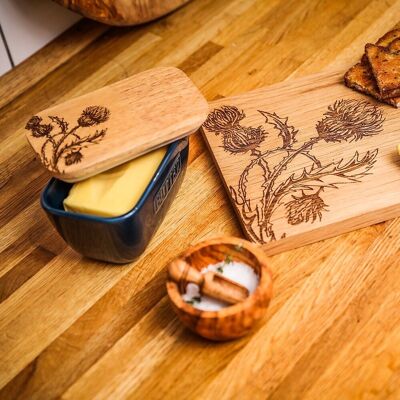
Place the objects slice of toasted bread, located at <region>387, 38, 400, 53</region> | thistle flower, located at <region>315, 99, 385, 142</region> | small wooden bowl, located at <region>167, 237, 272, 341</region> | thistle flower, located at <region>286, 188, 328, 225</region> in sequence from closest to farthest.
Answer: small wooden bowl, located at <region>167, 237, 272, 341</region> → thistle flower, located at <region>286, 188, 328, 225</region> → thistle flower, located at <region>315, 99, 385, 142</region> → slice of toasted bread, located at <region>387, 38, 400, 53</region>

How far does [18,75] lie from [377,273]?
98 cm

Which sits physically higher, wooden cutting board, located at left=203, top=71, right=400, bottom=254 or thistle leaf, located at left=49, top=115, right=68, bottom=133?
thistle leaf, located at left=49, top=115, right=68, bottom=133

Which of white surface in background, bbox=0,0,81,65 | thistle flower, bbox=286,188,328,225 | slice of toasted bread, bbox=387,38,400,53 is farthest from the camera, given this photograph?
white surface in background, bbox=0,0,81,65

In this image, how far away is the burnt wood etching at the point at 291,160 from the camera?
3.83 feet

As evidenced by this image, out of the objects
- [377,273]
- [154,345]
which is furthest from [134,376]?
[377,273]

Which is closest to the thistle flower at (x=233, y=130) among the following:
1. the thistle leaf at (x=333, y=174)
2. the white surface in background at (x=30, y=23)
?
the thistle leaf at (x=333, y=174)

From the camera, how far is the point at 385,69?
1.35 metres

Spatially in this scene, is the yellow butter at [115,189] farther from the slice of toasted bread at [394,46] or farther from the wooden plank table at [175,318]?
the slice of toasted bread at [394,46]

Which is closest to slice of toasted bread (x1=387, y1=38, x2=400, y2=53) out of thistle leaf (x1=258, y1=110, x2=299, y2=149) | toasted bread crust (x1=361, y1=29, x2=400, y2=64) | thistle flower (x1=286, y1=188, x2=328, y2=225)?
toasted bread crust (x1=361, y1=29, x2=400, y2=64)

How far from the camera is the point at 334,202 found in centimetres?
117

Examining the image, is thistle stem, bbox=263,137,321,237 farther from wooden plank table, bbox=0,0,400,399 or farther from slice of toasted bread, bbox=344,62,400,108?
slice of toasted bread, bbox=344,62,400,108

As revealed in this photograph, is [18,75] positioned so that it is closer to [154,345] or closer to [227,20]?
[227,20]

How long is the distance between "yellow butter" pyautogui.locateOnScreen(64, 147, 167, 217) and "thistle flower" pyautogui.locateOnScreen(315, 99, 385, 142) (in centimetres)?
36

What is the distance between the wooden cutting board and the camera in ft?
3.79
